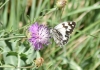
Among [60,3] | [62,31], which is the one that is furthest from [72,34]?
[60,3]

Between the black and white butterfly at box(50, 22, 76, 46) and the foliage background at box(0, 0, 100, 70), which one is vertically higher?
the foliage background at box(0, 0, 100, 70)

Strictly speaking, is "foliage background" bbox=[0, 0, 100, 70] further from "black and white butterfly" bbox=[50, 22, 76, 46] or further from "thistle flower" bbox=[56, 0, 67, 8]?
"thistle flower" bbox=[56, 0, 67, 8]

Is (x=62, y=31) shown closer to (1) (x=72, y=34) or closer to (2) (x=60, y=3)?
(2) (x=60, y=3)

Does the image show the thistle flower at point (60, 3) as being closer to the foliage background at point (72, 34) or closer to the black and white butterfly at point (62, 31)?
the black and white butterfly at point (62, 31)

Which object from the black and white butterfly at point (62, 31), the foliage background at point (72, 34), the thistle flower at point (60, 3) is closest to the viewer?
the thistle flower at point (60, 3)

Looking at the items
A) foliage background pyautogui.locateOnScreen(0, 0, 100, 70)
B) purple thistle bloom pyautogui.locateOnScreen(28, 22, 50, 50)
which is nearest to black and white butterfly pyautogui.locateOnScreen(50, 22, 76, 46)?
purple thistle bloom pyautogui.locateOnScreen(28, 22, 50, 50)

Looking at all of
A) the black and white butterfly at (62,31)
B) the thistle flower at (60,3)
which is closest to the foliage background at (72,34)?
the black and white butterfly at (62,31)
